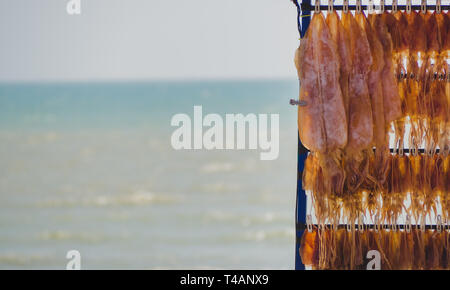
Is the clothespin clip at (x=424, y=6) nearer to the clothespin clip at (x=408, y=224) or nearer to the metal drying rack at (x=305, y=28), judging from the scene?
the metal drying rack at (x=305, y=28)

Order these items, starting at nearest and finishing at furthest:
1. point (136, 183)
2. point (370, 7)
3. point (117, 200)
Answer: point (370, 7) < point (117, 200) < point (136, 183)

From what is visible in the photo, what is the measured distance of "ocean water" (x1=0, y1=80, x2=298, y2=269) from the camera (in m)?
11.9

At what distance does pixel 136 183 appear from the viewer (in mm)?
16312

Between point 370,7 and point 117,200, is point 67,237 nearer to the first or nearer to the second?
point 117,200

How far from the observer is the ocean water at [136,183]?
39.0 feet

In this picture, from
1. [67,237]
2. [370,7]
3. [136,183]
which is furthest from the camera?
[136,183]

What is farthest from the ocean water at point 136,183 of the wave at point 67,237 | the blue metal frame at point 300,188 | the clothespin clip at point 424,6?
the clothespin clip at point 424,6

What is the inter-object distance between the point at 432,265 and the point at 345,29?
1.10 metres

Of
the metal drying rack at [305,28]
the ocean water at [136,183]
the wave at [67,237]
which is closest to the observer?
the metal drying rack at [305,28]

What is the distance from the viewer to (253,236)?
12.8 m

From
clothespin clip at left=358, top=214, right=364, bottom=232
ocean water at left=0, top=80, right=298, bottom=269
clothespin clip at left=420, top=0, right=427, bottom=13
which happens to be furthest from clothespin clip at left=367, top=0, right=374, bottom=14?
ocean water at left=0, top=80, right=298, bottom=269

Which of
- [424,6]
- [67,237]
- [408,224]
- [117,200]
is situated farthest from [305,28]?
[117,200]

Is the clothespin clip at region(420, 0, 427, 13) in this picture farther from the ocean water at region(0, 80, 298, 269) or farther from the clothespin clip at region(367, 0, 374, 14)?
the ocean water at region(0, 80, 298, 269)

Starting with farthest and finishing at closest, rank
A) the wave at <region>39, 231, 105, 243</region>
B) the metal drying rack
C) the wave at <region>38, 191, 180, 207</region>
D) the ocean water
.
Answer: the wave at <region>38, 191, 180, 207</region> → the wave at <region>39, 231, 105, 243</region> → the ocean water → the metal drying rack
